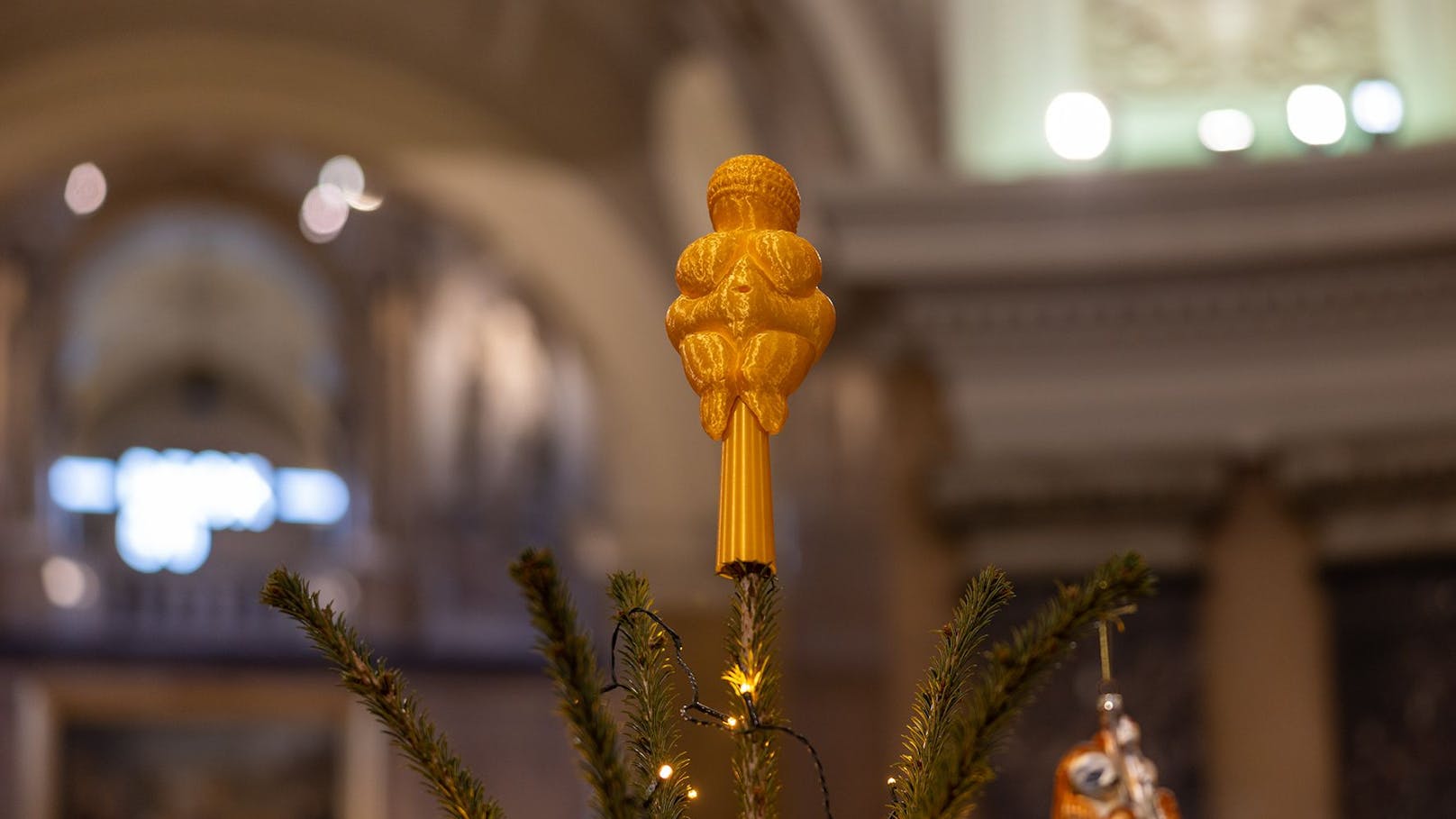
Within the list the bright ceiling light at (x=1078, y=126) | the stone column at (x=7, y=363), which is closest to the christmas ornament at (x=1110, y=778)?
the bright ceiling light at (x=1078, y=126)

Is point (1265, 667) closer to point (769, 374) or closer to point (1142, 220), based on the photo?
point (1142, 220)

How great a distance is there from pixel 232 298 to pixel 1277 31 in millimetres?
13555

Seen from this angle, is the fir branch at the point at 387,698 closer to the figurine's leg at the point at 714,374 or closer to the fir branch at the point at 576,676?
the fir branch at the point at 576,676

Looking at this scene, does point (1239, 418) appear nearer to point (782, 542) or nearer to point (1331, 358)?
point (1331, 358)

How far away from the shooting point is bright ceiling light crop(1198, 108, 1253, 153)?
14.1ft

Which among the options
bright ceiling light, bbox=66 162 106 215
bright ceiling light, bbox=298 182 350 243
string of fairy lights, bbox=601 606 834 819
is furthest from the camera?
bright ceiling light, bbox=298 182 350 243

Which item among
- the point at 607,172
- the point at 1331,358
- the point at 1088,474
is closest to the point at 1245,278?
the point at 1331,358

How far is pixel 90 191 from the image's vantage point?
13594 millimetres

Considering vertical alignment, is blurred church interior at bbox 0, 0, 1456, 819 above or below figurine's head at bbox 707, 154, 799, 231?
above

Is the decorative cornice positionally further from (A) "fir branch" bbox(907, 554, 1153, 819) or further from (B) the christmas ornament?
(A) "fir branch" bbox(907, 554, 1153, 819)

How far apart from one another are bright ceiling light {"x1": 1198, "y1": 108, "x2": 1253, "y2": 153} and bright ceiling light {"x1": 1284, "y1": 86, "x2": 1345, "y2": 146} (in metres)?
0.10

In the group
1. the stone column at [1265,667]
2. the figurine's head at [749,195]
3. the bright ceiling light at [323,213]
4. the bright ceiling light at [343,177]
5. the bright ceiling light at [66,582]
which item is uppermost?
the bright ceiling light at [323,213]

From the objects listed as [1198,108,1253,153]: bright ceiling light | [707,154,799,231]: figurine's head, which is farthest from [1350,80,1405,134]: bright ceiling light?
[707,154,799,231]: figurine's head

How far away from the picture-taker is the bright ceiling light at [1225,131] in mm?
4293
